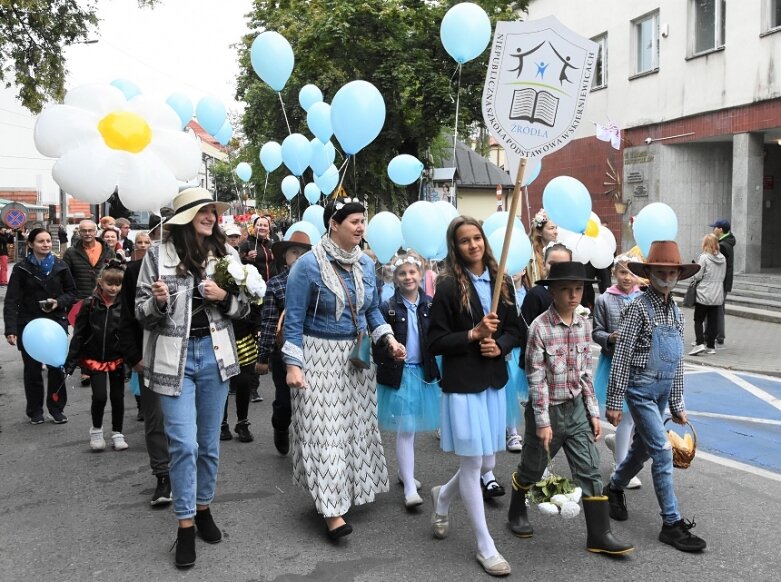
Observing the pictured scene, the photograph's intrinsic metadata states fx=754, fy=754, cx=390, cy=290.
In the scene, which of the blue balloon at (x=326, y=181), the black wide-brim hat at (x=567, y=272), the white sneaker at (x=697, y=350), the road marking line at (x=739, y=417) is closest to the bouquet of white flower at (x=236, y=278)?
the black wide-brim hat at (x=567, y=272)

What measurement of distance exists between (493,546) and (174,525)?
6.58 ft

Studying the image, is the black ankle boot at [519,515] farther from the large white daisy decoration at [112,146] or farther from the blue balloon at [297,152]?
the blue balloon at [297,152]

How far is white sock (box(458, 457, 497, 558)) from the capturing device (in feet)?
13.0

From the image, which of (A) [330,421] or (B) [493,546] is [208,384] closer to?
(A) [330,421]

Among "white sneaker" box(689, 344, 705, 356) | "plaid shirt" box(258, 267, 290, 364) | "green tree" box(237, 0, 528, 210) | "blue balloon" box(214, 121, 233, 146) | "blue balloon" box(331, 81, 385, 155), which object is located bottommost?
"white sneaker" box(689, 344, 705, 356)

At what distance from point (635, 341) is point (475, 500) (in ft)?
4.22

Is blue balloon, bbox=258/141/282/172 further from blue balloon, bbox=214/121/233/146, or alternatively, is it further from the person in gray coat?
the person in gray coat

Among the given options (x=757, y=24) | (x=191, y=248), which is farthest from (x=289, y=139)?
(x=757, y=24)

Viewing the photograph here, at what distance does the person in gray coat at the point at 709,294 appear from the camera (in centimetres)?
1058

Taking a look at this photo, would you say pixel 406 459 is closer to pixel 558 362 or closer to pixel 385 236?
pixel 558 362

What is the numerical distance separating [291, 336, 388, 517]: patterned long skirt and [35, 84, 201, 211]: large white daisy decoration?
1.28 meters

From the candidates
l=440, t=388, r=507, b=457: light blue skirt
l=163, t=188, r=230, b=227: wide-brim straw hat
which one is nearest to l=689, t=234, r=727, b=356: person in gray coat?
l=440, t=388, r=507, b=457: light blue skirt

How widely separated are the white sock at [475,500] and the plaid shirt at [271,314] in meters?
2.01

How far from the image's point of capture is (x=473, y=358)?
4062mm
